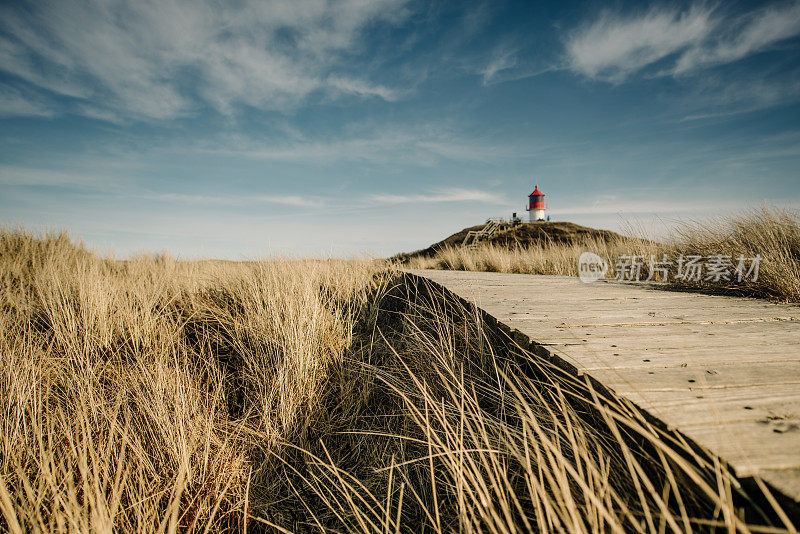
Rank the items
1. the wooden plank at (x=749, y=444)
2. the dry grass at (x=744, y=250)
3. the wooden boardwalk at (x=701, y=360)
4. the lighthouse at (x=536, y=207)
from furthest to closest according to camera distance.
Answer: the lighthouse at (x=536, y=207)
the dry grass at (x=744, y=250)
the wooden boardwalk at (x=701, y=360)
the wooden plank at (x=749, y=444)

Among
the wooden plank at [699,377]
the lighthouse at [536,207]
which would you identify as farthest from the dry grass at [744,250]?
the lighthouse at [536,207]

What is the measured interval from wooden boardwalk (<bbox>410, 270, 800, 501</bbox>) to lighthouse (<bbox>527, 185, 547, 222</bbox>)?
37870mm

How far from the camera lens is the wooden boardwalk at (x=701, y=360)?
995 mm

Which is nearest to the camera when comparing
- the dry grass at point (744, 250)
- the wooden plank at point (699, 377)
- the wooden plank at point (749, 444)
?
the wooden plank at point (749, 444)

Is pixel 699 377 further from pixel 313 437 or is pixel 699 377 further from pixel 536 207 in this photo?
pixel 536 207

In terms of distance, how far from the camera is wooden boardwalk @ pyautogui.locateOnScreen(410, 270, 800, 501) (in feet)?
3.27

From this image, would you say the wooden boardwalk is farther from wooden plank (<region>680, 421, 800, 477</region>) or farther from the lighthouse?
the lighthouse

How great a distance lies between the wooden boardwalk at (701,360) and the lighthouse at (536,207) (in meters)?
37.9

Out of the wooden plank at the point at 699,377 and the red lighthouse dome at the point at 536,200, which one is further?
the red lighthouse dome at the point at 536,200

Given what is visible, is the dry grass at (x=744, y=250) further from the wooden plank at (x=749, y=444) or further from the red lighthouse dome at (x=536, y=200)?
the red lighthouse dome at (x=536, y=200)

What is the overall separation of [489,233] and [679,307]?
25816 mm

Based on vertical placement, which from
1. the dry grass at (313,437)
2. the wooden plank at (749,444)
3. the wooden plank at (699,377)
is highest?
the wooden plank at (699,377)

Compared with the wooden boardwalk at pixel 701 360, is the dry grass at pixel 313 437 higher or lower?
lower

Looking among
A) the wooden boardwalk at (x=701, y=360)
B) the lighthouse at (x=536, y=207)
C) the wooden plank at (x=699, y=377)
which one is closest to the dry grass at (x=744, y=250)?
the wooden boardwalk at (x=701, y=360)
